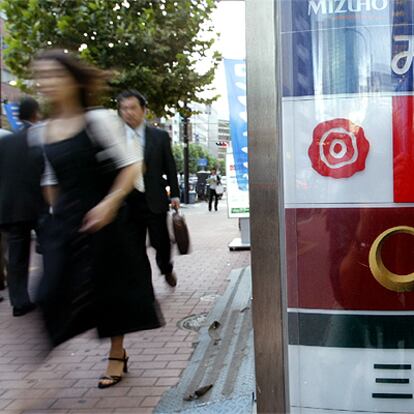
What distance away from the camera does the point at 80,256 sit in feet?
8.36

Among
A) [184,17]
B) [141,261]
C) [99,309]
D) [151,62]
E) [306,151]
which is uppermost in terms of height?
[184,17]

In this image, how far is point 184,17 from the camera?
8.13 metres

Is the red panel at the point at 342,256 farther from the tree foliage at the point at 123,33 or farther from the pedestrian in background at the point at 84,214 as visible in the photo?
the tree foliage at the point at 123,33

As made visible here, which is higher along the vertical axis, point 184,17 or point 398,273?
point 184,17

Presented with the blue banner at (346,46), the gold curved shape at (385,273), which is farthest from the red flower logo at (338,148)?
the gold curved shape at (385,273)

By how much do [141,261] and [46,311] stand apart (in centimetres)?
58

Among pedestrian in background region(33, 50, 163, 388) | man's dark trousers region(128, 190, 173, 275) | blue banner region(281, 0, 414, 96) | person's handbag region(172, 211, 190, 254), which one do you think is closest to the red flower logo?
blue banner region(281, 0, 414, 96)

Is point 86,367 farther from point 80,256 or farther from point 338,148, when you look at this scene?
point 338,148

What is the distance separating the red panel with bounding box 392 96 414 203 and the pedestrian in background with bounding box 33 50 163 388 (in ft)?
4.47

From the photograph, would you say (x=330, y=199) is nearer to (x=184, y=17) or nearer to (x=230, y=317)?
(x=230, y=317)

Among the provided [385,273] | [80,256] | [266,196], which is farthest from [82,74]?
[385,273]

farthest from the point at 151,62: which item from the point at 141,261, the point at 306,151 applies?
the point at 306,151

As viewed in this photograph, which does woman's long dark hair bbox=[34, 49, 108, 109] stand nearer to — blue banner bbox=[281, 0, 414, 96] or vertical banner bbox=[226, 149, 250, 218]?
blue banner bbox=[281, 0, 414, 96]

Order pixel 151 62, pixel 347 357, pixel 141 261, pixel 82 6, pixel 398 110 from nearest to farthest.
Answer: pixel 398 110 < pixel 347 357 < pixel 141 261 < pixel 82 6 < pixel 151 62
